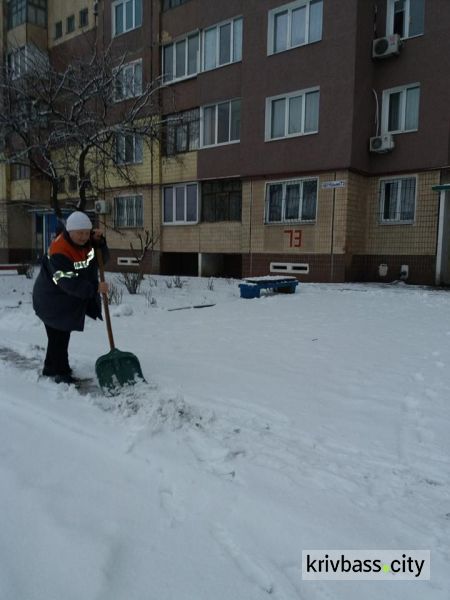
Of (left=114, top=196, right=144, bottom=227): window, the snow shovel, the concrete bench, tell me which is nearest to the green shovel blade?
the snow shovel

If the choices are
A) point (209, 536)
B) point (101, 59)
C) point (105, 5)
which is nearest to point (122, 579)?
point (209, 536)

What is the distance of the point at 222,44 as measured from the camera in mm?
15125

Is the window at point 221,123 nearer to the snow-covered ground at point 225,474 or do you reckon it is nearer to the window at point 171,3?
the window at point 171,3

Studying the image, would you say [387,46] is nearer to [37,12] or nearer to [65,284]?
[65,284]

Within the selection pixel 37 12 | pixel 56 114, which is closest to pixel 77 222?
pixel 56 114

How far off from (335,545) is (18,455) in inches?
74.0

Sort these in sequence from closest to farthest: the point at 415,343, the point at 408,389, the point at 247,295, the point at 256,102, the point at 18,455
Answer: the point at 18,455
the point at 408,389
the point at 415,343
the point at 247,295
the point at 256,102

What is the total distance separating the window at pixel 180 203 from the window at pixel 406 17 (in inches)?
310

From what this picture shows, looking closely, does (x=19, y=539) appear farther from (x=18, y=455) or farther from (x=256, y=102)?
(x=256, y=102)

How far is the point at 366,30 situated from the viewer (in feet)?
41.4

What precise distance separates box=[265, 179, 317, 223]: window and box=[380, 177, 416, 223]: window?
208cm

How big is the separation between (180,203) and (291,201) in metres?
4.83

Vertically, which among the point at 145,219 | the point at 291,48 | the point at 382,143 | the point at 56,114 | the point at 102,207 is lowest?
the point at 145,219

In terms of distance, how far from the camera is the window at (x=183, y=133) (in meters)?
16.2
